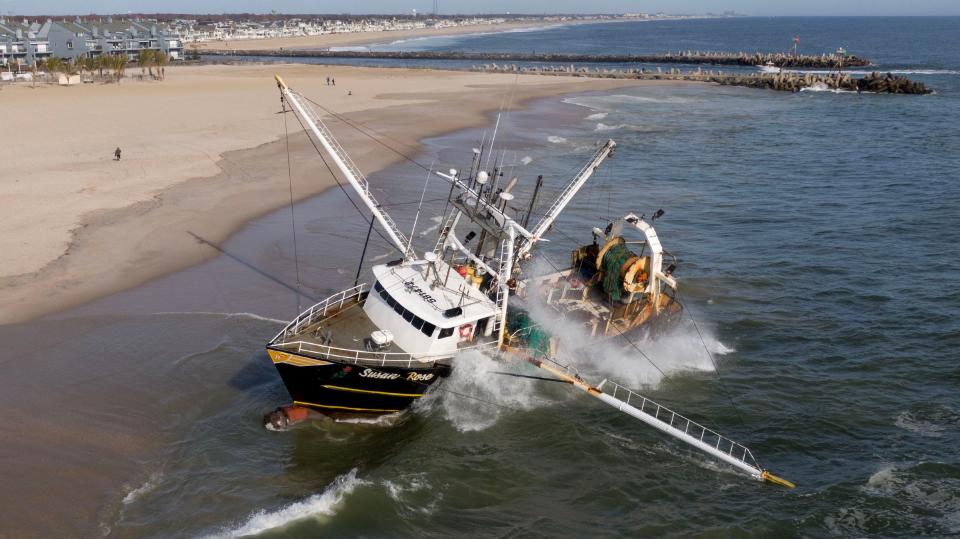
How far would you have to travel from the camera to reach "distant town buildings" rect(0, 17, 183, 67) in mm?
108875

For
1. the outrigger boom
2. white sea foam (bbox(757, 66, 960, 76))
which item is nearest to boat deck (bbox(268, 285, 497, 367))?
the outrigger boom

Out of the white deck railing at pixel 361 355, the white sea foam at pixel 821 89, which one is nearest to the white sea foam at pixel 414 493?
the white deck railing at pixel 361 355

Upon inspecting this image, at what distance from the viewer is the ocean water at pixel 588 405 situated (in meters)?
18.0

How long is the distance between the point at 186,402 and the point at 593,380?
12.1 metres

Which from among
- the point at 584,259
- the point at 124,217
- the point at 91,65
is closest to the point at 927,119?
the point at 584,259

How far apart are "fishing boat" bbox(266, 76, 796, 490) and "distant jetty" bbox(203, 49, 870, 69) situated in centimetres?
10745

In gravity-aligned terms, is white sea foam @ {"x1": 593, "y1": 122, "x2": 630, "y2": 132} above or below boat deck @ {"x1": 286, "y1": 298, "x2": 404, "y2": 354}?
above

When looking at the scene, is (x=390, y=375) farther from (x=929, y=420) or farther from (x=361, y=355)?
(x=929, y=420)

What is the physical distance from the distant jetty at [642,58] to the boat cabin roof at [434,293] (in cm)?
11161

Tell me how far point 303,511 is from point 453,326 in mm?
6045

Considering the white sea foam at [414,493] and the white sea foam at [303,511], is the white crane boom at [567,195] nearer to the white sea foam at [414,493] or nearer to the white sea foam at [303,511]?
the white sea foam at [414,493]

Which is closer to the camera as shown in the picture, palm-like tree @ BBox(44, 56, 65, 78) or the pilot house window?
the pilot house window

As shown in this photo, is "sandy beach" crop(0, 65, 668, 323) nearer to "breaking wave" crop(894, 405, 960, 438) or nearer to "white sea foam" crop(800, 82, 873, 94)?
"breaking wave" crop(894, 405, 960, 438)

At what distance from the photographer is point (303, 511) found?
17.7 meters
